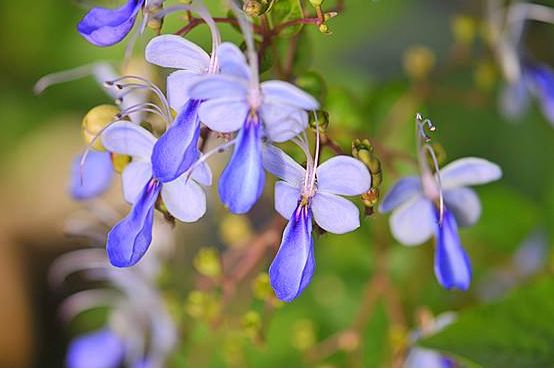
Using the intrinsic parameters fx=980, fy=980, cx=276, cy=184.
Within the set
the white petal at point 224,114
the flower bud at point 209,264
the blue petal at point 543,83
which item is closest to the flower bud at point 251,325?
the flower bud at point 209,264

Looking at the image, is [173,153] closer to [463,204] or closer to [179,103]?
[179,103]

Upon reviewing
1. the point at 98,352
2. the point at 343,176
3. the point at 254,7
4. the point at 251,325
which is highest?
the point at 254,7

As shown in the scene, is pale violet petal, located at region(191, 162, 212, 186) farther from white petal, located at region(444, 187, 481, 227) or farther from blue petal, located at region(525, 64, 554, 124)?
blue petal, located at region(525, 64, 554, 124)

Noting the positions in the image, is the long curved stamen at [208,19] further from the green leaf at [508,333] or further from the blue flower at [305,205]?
the green leaf at [508,333]

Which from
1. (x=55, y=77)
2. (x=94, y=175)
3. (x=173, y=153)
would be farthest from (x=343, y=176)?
(x=55, y=77)

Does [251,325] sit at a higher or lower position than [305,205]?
lower

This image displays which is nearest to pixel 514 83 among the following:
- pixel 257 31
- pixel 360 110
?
pixel 360 110

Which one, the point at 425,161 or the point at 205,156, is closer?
the point at 205,156
